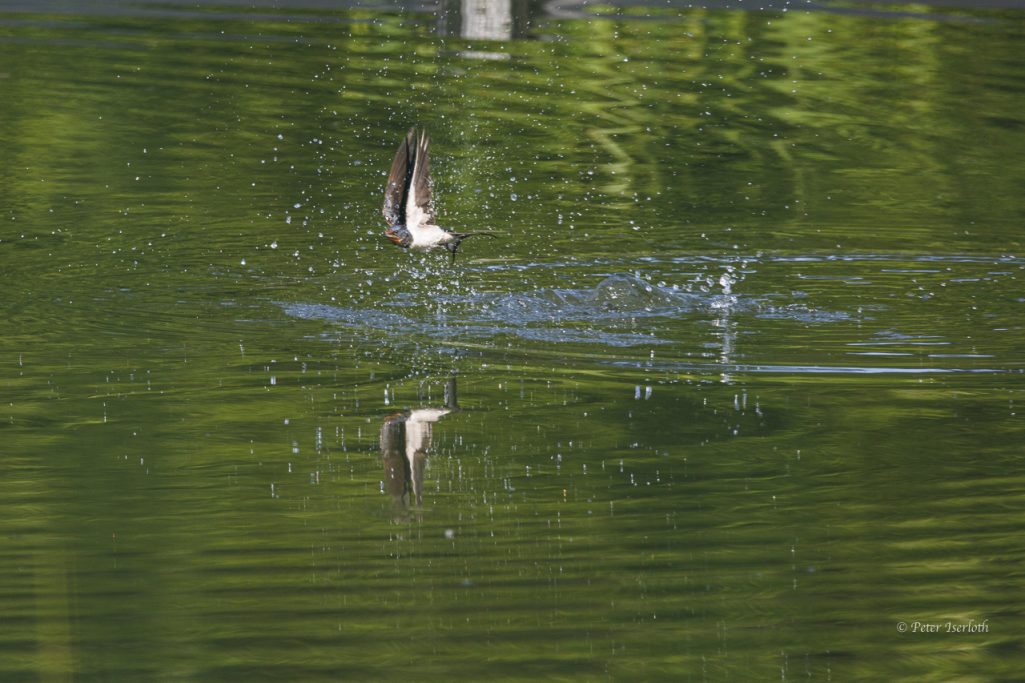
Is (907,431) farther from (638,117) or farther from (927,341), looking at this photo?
(638,117)

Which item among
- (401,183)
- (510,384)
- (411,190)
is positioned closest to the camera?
(510,384)

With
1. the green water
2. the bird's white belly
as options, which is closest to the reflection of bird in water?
the green water

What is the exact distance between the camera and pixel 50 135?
41.0ft

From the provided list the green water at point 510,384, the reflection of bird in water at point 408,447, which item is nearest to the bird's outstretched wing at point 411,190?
the green water at point 510,384

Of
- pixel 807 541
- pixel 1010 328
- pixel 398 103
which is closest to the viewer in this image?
pixel 807 541

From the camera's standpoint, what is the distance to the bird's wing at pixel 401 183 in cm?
769

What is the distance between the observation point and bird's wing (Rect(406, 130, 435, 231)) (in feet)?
26.1

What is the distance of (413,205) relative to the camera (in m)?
8.00

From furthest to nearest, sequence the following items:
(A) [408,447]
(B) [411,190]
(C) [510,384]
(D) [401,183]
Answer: (D) [401,183], (B) [411,190], (C) [510,384], (A) [408,447]

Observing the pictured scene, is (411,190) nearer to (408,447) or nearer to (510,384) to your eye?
(510,384)

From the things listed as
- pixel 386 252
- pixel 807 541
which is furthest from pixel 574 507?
pixel 386 252

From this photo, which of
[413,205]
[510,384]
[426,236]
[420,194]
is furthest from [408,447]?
[420,194]

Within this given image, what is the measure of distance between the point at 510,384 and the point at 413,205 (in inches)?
43.5

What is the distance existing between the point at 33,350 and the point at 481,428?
1.99m
